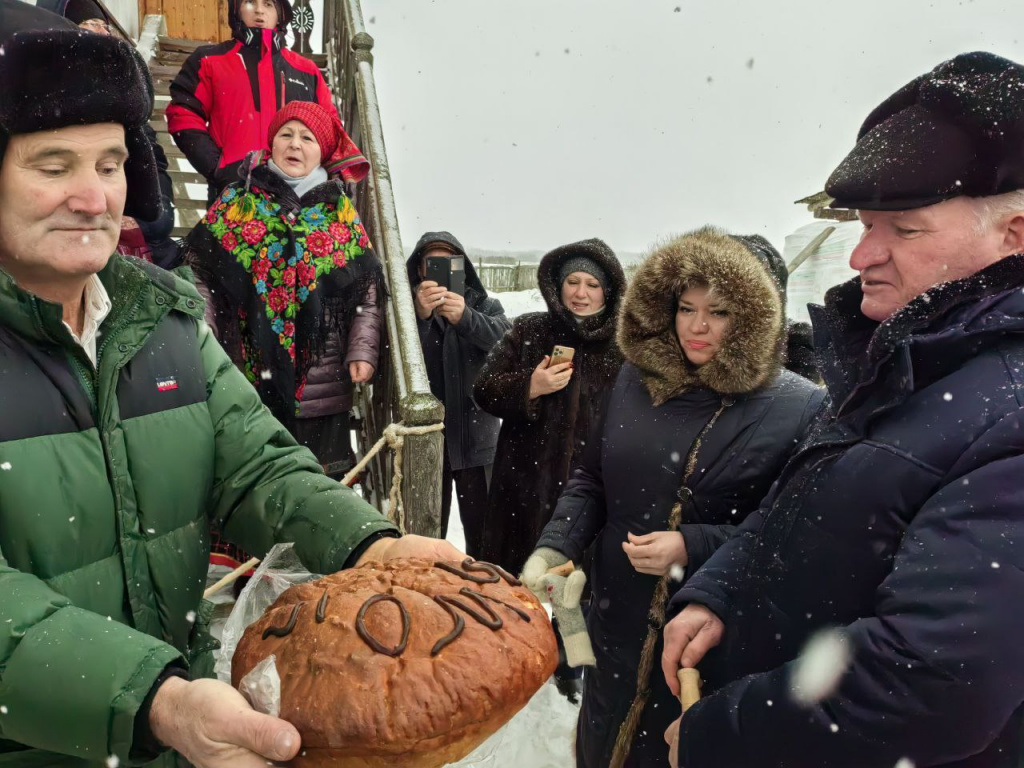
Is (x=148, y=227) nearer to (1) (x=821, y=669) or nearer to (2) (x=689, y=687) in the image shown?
(2) (x=689, y=687)

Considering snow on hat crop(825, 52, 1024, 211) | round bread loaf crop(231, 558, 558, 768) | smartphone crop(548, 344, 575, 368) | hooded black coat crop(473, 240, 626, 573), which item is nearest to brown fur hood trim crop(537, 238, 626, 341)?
hooded black coat crop(473, 240, 626, 573)

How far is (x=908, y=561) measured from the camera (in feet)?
3.78

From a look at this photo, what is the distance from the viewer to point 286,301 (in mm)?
3188

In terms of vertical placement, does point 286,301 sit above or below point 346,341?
above

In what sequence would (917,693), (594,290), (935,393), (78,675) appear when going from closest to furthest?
(78,675)
(917,693)
(935,393)
(594,290)

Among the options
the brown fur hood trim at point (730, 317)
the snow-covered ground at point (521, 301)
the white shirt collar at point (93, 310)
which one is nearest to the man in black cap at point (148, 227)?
the white shirt collar at point (93, 310)

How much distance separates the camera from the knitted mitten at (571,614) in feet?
6.95

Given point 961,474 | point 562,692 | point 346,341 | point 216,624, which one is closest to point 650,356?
point 961,474

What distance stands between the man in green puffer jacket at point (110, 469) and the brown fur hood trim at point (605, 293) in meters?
2.09

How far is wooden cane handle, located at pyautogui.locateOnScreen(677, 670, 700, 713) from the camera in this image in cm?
157

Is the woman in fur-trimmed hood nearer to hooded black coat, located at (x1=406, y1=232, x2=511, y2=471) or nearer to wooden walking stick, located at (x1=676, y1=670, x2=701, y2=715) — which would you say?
wooden walking stick, located at (x1=676, y1=670, x2=701, y2=715)

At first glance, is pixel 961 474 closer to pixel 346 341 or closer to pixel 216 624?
pixel 346 341

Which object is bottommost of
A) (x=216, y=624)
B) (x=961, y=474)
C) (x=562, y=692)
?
(x=562, y=692)

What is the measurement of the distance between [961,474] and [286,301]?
9.21 feet
